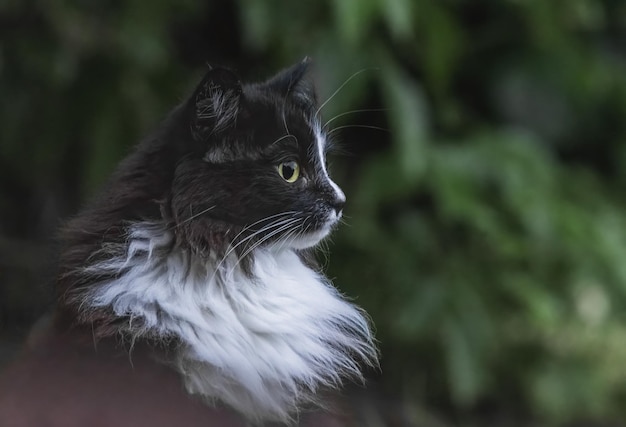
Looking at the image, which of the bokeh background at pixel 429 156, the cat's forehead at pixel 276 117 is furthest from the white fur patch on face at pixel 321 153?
the bokeh background at pixel 429 156

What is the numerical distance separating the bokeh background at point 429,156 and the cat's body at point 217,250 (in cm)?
99

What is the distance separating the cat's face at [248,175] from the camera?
3.00ft

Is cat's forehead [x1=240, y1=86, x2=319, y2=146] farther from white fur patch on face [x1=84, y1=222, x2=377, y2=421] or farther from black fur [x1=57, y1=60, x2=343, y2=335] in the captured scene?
white fur patch on face [x1=84, y1=222, x2=377, y2=421]

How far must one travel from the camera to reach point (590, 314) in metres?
2.57

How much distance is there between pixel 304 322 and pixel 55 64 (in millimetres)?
1478

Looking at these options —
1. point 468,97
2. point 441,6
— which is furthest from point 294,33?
point 468,97

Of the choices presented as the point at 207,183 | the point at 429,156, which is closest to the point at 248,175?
the point at 207,183

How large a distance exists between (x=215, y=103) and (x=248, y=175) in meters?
0.08

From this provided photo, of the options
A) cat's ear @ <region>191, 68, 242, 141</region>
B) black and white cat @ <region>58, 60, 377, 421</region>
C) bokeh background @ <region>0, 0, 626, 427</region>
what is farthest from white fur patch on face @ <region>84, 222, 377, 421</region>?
bokeh background @ <region>0, 0, 626, 427</region>

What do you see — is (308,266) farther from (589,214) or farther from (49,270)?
(589,214)

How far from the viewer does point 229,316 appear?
0.93m

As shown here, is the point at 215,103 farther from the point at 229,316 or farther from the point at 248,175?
the point at 229,316

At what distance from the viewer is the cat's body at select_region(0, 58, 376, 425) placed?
895mm

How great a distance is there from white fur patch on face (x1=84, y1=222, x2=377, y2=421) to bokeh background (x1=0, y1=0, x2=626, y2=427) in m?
1.02
